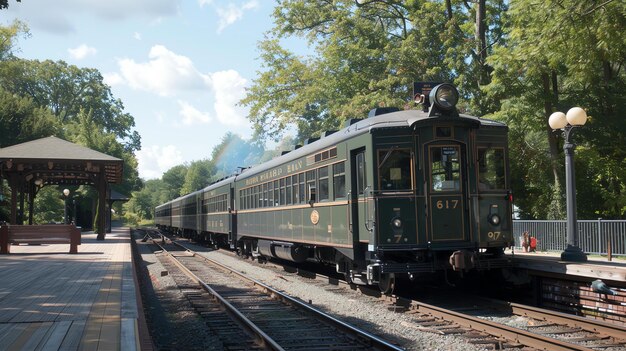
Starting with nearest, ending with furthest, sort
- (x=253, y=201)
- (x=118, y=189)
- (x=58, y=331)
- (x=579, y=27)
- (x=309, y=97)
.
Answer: (x=58, y=331) < (x=579, y=27) < (x=253, y=201) < (x=309, y=97) < (x=118, y=189)

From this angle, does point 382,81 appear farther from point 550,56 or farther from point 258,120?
point 258,120

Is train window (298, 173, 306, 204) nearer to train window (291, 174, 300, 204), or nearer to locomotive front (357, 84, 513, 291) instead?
train window (291, 174, 300, 204)

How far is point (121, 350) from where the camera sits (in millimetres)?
5906

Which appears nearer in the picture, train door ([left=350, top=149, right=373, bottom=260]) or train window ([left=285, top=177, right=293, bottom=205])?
train door ([left=350, top=149, right=373, bottom=260])

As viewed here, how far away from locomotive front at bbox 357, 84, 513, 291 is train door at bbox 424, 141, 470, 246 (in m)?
0.02

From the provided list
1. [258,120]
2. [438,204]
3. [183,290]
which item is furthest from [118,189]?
[438,204]

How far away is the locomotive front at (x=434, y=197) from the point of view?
10438 millimetres

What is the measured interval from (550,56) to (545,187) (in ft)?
23.3

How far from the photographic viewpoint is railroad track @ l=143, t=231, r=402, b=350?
7.84m

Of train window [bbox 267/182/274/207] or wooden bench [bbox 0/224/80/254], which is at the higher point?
train window [bbox 267/182/274/207]

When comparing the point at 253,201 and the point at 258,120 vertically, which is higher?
the point at 258,120

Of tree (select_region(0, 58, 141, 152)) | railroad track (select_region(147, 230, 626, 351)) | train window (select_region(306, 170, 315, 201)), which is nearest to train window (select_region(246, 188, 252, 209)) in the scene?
train window (select_region(306, 170, 315, 201))

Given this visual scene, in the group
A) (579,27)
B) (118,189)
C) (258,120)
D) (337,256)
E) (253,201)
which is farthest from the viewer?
(118,189)

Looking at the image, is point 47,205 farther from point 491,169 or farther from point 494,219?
point 494,219
